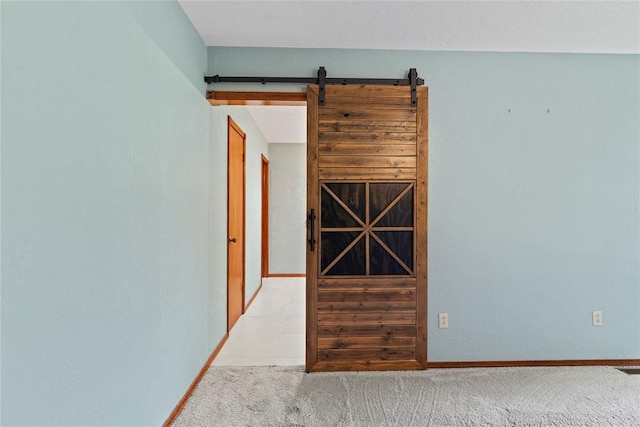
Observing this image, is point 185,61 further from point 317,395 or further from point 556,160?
point 556,160

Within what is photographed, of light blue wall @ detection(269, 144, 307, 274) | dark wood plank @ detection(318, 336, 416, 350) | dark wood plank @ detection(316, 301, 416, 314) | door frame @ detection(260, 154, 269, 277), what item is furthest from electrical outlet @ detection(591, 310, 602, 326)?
door frame @ detection(260, 154, 269, 277)

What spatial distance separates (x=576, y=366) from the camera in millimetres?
2795

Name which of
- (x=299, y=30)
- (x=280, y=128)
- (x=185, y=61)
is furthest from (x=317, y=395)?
(x=280, y=128)

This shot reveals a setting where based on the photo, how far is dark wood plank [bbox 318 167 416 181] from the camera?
8.87 feet

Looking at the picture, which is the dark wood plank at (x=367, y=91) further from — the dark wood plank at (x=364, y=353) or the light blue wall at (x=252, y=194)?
the dark wood plank at (x=364, y=353)

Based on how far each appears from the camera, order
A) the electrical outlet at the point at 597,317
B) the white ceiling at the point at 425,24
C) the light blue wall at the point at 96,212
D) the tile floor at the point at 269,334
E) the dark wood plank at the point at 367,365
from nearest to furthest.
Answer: the light blue wall at the point at 96,212 < the white ceiling at the point at 425,24 < the dark wood plank at the point at 367,365 < the electrical outlet at the point at 597,317 < the tile floor at the point at 269,334

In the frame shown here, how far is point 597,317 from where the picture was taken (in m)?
2.84

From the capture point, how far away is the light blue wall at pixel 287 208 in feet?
20.8

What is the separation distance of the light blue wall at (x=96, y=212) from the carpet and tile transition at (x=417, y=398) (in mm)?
370

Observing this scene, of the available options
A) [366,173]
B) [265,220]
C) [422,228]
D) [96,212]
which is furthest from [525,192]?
[265,220]

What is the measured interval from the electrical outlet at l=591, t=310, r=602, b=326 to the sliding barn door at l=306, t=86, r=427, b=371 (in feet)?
4.52

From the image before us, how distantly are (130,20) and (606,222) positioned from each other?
348 cm

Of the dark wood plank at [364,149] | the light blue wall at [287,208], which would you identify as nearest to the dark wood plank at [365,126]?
the dark wood plank at [364,149]

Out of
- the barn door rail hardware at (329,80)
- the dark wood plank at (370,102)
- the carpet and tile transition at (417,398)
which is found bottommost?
the carpet and tile transition at (417,398)
